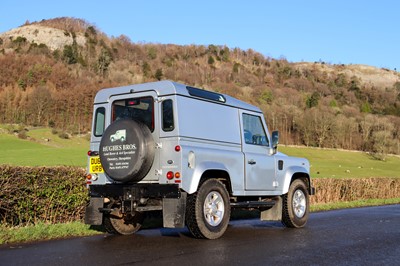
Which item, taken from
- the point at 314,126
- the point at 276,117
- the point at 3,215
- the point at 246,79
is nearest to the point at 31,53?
the point at 246,79

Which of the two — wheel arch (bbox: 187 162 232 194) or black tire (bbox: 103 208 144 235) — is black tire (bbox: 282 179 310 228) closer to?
wheel arch (bbox: 187 162 232 194)

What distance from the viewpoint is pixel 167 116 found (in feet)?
27.2

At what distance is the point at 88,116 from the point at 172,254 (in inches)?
3732

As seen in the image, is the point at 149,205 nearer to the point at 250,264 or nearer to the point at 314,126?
the point at 250,264

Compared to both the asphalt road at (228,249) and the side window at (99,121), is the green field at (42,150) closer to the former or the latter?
the side window at (99,121)

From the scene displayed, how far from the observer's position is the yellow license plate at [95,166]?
8.84m

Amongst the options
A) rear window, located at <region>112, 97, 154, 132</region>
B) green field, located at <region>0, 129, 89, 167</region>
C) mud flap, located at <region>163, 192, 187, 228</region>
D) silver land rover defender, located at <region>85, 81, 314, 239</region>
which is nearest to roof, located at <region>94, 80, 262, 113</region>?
silver land rover defender, located at <region>85, 81, 314, 239</region>

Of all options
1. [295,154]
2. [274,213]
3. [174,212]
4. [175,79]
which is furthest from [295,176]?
[175,79]

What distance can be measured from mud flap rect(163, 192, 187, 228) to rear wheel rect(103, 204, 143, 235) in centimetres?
136

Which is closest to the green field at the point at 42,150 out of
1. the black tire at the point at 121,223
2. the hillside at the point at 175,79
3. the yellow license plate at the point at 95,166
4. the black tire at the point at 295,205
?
the hillside at the point at 175,79

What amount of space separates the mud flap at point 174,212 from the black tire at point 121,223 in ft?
4.48

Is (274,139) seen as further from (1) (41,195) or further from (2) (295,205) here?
(1) (41,195)

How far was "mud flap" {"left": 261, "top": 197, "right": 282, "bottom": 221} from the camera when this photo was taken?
34.1 feet

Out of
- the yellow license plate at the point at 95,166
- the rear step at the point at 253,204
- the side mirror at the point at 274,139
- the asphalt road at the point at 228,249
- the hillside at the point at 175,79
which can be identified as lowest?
the asphalt road at the point at 228,249
